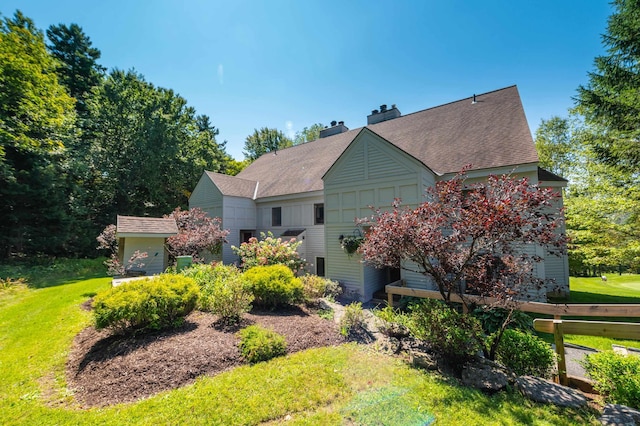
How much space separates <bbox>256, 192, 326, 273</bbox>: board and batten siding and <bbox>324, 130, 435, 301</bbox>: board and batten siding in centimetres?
203

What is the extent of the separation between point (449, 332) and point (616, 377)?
2.51 meters

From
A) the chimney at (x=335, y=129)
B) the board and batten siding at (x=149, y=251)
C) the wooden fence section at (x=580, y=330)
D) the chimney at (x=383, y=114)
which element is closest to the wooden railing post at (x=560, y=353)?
the wooden fence section at (x=580, y=330)

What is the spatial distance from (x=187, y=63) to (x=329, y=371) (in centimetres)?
1380

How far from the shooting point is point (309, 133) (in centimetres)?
4328

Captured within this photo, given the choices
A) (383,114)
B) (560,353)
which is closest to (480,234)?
(560,353)

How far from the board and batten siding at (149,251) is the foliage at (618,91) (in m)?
23.5

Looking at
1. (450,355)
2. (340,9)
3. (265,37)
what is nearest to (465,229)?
(450,355)

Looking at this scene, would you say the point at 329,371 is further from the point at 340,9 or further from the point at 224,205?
the point at 224,205

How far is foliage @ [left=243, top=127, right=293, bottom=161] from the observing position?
135 feet

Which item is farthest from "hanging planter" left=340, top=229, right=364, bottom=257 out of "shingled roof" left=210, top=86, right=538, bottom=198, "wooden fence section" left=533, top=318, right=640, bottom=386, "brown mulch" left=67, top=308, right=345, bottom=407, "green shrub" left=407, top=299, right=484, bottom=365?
"wooden fence section" left=533, top=318, right=640, bottom=386

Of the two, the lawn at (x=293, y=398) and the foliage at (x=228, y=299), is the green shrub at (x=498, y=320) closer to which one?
the lawn at (x=293, y=398)

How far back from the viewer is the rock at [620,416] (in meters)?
3.45

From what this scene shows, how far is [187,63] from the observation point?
458 inches

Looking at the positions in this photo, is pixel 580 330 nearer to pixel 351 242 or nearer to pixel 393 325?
pixel 393 325
